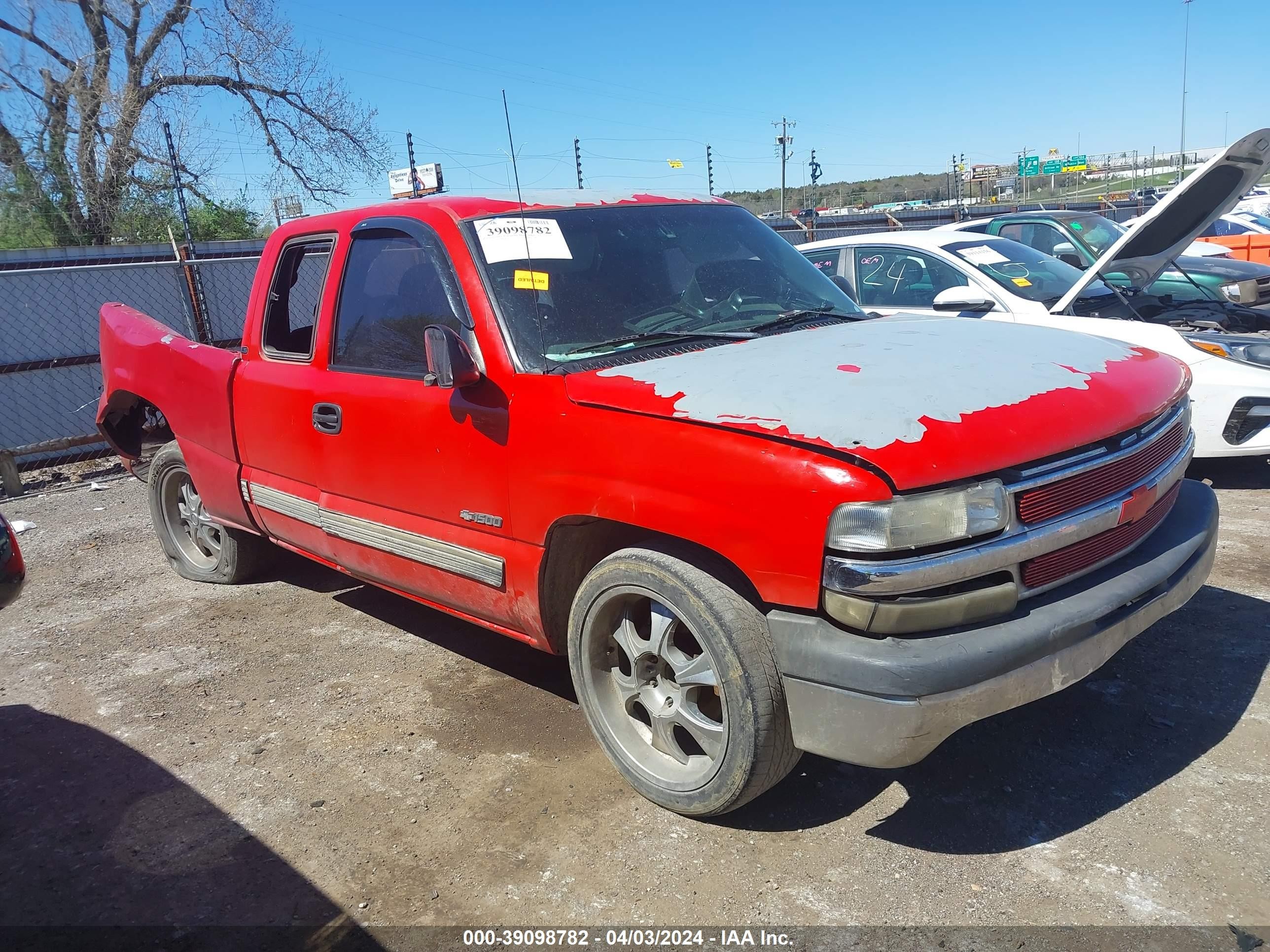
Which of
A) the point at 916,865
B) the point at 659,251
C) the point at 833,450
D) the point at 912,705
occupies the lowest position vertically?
the point at 916,865

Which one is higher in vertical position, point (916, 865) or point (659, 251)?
point (659, 251)

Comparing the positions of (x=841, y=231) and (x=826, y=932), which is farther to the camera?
(x=841, y=231)

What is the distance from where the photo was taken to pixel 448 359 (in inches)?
118

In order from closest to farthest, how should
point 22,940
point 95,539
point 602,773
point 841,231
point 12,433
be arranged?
point 22,940 < point 602,773 < point 95,539 < point 12,433 < point 841,231

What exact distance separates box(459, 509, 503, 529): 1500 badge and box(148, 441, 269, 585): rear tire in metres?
2.37

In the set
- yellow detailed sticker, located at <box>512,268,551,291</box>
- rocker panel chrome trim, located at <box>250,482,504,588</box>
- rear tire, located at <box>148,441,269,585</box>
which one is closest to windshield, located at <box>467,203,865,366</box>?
yellow detailed sticker, located at <box>512,268,551,291</box>

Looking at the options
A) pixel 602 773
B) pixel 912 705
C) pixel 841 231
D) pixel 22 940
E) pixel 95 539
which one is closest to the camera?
pixel 912 705

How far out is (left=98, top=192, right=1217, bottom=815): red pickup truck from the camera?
2.30 metres

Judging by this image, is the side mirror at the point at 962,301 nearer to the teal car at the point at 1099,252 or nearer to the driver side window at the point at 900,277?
the driver side window at the point at 900,277

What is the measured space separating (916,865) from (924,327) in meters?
1.87

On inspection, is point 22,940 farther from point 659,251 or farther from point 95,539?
point 95,539

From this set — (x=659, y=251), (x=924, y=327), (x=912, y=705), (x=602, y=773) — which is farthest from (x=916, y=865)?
(x=659, y=251)

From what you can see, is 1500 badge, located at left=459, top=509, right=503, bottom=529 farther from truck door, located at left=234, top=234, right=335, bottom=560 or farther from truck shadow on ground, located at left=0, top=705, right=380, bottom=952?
truck shadow on ground, located at left=0, top=705, right=380, bottom=952

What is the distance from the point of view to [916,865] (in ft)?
8.39
